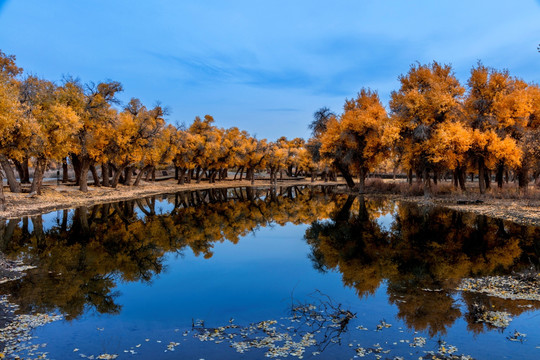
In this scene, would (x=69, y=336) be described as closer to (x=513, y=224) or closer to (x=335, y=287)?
(x=335, y=287)

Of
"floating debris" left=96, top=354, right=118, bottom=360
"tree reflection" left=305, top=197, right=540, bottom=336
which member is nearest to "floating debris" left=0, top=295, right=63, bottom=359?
"floating debris" left=96, top=354, right=118, bottom=360

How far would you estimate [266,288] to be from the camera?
13.5m

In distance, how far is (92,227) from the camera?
24734 millimetres

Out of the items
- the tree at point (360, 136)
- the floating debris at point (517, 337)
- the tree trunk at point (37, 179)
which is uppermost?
the tree at point (360, 136)

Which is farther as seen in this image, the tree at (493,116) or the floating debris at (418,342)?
the tree at (493,116)

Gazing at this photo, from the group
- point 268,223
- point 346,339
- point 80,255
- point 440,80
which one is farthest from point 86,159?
point 346,339

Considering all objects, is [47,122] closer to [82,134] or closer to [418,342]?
[82,134]

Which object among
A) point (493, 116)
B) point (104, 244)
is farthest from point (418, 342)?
point (493, 116)

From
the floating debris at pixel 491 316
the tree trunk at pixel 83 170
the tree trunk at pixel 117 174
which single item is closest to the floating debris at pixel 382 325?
the floating debris at pixel 491 316

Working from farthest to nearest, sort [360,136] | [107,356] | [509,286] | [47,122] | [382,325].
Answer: [360,136] → [47,122] → [509,286] → [382,325] → [107,356]

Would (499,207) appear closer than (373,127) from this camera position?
Yes

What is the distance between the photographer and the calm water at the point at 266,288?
29.3 ft

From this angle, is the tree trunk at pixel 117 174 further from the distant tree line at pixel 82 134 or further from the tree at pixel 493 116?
the tree at pixel 493 116

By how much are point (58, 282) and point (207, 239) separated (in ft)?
31.8
